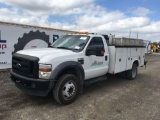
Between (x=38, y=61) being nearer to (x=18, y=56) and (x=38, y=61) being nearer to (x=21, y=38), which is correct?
(x=18, y=56)

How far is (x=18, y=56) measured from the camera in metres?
5.05

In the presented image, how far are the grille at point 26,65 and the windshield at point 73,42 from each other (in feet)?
4.84

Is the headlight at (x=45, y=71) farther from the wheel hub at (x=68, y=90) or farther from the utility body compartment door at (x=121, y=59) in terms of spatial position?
the utility body compartment door at (x=121, y=59)

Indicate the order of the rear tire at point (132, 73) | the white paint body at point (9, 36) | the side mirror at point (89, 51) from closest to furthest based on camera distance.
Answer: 1. the side mirror at point (89, 51)
2. the rear tire at point (132, 73)
3. the white paint body at point (9, 36)

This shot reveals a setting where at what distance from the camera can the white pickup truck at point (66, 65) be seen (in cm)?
458

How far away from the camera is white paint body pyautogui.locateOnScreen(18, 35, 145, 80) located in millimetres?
4741

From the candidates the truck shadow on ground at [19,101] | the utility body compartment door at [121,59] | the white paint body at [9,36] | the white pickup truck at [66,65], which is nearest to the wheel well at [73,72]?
the white pickup truck at [66,65]

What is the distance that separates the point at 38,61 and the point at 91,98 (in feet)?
7.12

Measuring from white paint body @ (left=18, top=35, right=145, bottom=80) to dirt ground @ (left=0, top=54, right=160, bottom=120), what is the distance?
802 millimetres

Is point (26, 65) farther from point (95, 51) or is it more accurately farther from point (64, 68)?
→ point (95, 51)

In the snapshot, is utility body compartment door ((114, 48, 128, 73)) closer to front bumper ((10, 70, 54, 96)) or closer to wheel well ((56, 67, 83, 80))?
wheel well ((56, 67, 83, 80))

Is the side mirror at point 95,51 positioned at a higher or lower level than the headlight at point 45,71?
higher

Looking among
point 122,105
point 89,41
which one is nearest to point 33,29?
point 89,41

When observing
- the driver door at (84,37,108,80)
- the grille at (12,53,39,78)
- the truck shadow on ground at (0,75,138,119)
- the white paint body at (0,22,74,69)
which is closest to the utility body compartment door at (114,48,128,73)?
the driver door at (84,37,108,80)
